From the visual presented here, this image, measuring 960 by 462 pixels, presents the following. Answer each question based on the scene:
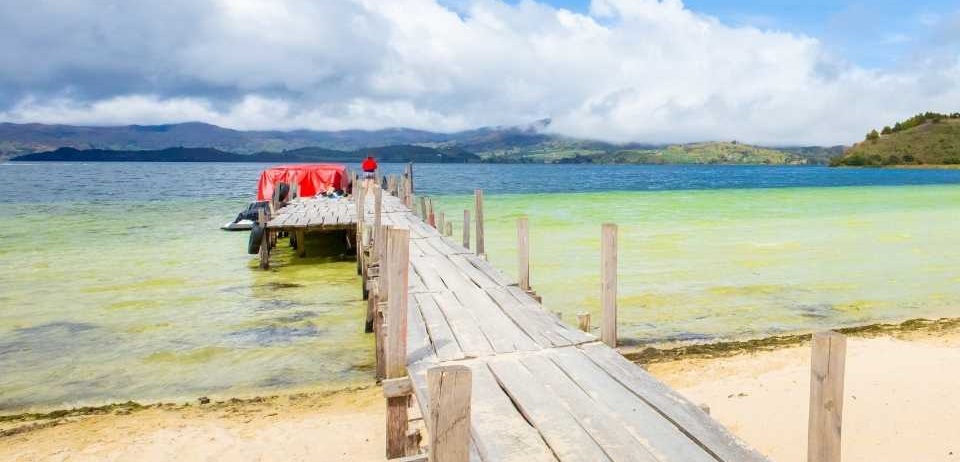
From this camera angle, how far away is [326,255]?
21.9 m

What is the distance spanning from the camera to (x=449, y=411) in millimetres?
3088

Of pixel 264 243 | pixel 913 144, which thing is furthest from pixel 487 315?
pixel 913 144

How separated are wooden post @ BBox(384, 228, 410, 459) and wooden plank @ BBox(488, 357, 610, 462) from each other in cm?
90

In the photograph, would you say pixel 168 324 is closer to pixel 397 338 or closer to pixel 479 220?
pixel 479 220

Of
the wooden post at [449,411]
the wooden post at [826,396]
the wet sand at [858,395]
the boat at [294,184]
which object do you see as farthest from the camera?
the boat at [294,184]

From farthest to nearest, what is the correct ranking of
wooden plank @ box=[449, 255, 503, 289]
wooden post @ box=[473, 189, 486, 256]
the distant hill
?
1. the distant hill
2. wooden post @ box=[473, 189, 486, 256]
3. wooden plank @ box=[449, 255, 503, 289]

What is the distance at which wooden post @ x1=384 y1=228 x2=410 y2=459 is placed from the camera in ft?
19.8

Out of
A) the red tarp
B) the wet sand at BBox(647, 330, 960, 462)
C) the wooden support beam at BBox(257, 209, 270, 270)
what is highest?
the red tarp

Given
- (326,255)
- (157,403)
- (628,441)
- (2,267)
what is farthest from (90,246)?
(628,441)

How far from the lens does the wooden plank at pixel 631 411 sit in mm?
4328

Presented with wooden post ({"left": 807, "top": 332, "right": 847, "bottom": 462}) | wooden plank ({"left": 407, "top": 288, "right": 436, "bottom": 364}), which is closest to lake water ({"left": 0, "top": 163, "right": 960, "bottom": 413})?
wooden plank ({"left": 407, "top": 288, "right": 436, "bottom": 364})

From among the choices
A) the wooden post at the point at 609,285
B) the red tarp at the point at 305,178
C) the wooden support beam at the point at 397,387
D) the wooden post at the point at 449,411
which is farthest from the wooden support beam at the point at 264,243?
the wooden post at the point at 449,411

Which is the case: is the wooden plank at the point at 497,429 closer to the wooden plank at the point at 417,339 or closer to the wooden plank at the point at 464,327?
the wooden plank at the point at 417,339

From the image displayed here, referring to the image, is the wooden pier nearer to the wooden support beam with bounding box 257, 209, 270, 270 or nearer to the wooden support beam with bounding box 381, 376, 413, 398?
the wooden support beam with bounding box 381, 376, 413, 398
